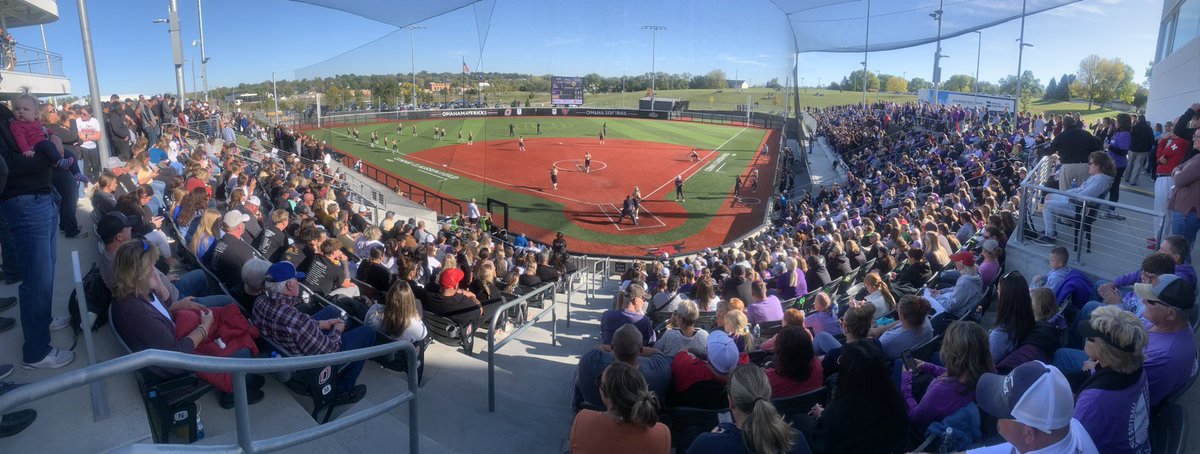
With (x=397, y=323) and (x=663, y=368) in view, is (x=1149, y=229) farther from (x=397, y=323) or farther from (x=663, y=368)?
(x=397, y=323)

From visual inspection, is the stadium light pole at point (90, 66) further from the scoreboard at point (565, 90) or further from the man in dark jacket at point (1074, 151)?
the man in dark jacket at point (1074, 151)

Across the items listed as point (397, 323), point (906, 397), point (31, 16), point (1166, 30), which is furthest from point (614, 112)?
point (31, 16)

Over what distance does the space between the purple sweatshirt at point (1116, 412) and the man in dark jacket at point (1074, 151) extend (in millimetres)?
7016

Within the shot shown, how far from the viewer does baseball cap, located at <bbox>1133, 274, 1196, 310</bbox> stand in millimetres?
3436

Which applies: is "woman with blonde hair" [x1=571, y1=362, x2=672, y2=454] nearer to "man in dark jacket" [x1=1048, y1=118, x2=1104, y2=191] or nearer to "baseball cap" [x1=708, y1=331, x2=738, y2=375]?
"baseball cap" [x1=708, y1=331, x2=738, y2=375]

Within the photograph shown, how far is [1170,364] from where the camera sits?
11.0 ft

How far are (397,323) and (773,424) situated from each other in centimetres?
334

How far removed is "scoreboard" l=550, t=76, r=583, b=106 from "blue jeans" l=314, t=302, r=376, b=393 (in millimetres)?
8831

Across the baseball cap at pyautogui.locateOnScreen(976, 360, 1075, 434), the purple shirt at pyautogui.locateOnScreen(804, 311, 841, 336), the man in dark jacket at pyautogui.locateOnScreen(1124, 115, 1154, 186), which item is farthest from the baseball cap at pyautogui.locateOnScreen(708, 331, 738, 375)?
the man in dark jacket at pyautogui.locateOnScreen(1124, 115, 1154, 186)

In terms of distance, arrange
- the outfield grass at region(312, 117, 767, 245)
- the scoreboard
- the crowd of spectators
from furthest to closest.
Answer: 1. the outfield grass at region(312, 117, 767, 245)
2. the scoreboard
3. the crowd of spectators

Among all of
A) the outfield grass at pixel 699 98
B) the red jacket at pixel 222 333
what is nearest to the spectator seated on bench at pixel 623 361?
the red jacket at pixel 222 333

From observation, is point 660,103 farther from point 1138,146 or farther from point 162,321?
point 162,321

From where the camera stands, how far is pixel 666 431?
118 inches

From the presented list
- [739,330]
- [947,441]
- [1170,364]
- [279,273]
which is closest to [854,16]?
[739,330]
